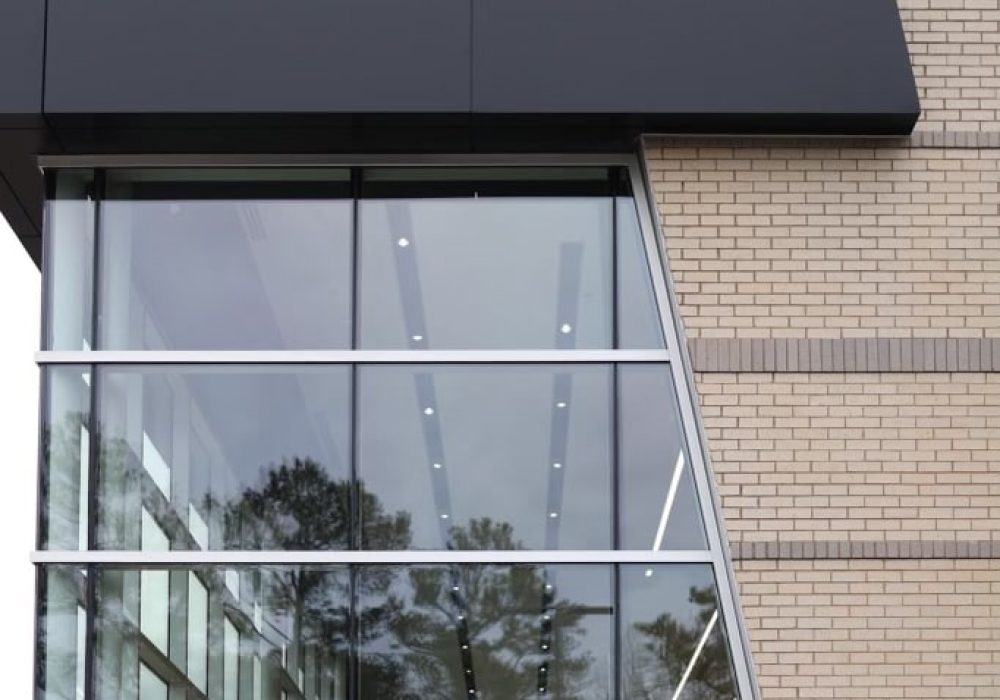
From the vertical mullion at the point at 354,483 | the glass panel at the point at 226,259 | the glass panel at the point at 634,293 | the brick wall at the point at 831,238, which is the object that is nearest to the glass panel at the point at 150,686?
the vertical mullion at the point at 354,483

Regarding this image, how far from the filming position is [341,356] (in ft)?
35.9

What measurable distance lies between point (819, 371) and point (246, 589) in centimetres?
384

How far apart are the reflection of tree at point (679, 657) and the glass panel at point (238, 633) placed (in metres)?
1.82

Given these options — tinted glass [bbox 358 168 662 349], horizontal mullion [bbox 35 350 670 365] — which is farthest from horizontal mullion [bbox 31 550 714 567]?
tinted glass [bbox 358 168 662 349]

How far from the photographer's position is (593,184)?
11.4 metres

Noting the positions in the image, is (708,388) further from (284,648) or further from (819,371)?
(284,648)

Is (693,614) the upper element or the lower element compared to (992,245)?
lower

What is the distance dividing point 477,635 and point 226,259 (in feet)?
9.73

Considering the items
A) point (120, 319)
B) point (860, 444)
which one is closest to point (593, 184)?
point (860, 444)

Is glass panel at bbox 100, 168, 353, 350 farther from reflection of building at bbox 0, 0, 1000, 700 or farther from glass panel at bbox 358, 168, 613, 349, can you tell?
glass panel at bbox 358, 168, 613, 349

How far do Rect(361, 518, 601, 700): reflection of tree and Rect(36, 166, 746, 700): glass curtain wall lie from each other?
0.05ft
